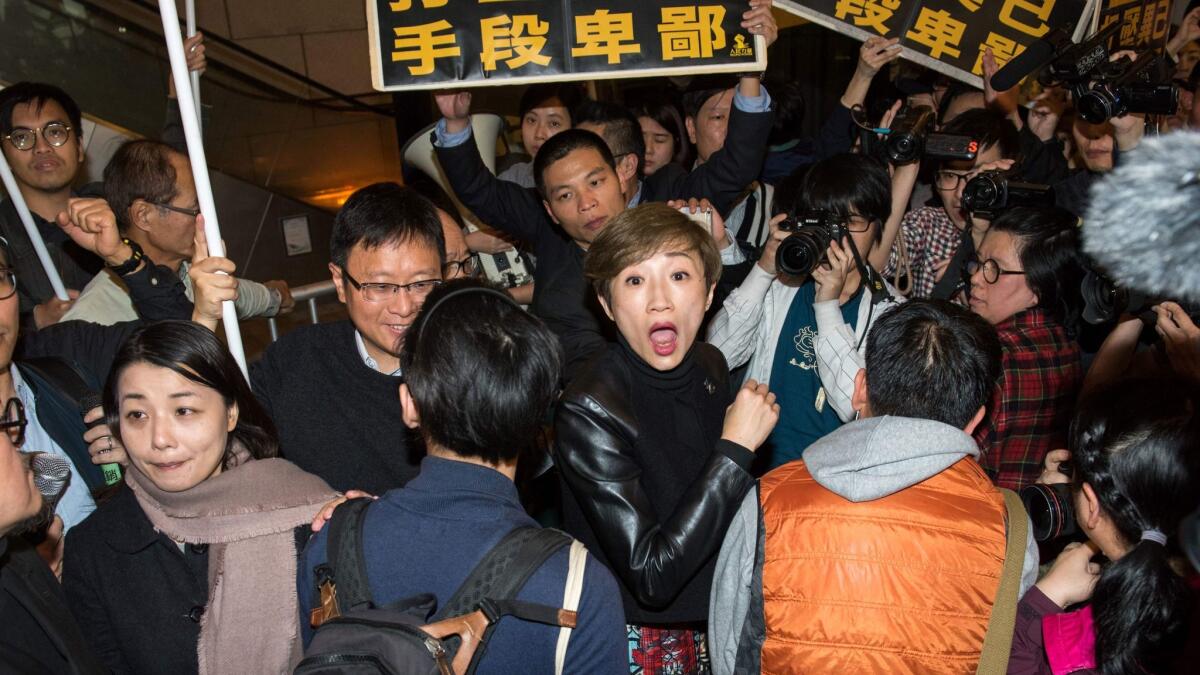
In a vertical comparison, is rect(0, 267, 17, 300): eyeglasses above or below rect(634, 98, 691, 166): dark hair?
below

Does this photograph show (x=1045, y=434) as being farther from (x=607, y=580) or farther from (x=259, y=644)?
(x=259, y=644)

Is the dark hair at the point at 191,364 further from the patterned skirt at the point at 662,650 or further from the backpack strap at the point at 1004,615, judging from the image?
the backpack strap at the point at 1004,615

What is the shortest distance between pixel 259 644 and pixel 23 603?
417mm

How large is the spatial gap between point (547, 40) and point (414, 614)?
92.7 inches

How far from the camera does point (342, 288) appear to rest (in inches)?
90.0

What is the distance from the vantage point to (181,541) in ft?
5.79

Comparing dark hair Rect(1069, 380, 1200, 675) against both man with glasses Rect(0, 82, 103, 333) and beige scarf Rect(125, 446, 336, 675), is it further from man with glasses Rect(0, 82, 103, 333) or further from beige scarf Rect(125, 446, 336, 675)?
man with glasses Rect(0, 82, 103, 333)

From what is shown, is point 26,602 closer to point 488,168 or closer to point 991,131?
point 488,168

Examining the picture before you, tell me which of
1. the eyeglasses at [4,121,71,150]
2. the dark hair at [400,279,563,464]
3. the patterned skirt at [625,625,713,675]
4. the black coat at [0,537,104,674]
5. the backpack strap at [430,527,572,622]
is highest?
the eyeglasses at [4,121,71,150]

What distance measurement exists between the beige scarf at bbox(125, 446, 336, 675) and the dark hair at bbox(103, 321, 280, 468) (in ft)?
0.39

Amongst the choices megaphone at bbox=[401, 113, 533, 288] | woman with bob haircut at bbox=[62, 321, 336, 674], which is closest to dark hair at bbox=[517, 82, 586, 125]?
megaphone at bbox=[401, 113, 533, 288]

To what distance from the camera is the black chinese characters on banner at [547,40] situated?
3080 millimetres

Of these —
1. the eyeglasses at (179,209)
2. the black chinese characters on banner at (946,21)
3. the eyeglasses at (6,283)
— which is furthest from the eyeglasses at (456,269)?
the black chinese characters on banner at (946,21)

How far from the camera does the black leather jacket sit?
1783 millimetres
